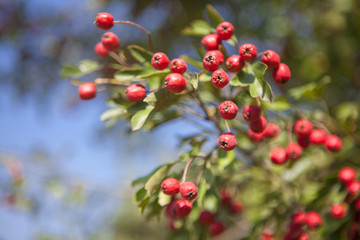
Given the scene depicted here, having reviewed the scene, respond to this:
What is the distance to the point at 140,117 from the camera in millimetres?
1200

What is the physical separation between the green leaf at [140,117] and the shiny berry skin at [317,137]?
32.7 inches

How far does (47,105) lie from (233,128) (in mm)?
2925

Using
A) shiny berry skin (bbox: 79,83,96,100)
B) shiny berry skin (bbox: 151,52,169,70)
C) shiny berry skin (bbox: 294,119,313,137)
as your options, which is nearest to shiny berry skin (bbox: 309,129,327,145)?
shiny berry skin (bbox: 294,119,313,137)

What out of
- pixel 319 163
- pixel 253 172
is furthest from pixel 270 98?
pixel 319 163

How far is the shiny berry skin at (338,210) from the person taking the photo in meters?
1.63

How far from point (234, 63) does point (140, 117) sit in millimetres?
430

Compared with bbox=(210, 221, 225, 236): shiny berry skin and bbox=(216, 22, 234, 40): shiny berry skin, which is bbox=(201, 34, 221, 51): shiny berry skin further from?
bbox=(210, 221, 225, 236): shiny berry skin

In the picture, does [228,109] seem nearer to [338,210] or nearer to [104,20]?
[104,20]

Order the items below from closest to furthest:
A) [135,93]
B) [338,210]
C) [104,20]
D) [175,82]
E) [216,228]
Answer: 1. [175,82]
2. [135,93]
3. [104,20]
4. [338,210]
5. [216,228]

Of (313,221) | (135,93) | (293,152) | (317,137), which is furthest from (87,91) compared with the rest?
(313,221)

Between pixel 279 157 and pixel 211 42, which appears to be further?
pixel 279 157

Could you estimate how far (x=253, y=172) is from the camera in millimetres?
2219

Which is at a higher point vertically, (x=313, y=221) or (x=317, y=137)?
(x=317, y=137)

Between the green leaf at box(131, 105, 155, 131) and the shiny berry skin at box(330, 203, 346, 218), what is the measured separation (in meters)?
1.18
